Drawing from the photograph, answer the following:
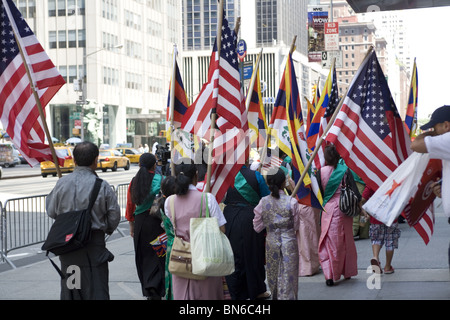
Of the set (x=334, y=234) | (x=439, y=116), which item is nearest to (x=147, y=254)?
(x=334, y=234)

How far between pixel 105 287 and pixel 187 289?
0.73 metres

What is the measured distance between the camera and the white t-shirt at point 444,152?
192 inches

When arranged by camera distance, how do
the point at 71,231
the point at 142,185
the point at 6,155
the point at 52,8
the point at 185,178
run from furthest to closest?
the point at 52,8 < the point at 6,155 < the point at 142,185 < the point at 185,178 < the point at 71,231

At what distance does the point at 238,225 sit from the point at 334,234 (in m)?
1.75

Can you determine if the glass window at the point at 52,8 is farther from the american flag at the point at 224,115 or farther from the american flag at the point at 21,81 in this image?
the american flag at the point at 224,115

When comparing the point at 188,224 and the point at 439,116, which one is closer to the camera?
the point at 439,116

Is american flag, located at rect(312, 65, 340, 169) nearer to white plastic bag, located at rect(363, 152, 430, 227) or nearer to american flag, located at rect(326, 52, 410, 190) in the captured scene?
american flag, located at rect(326, 52, 410, 190)

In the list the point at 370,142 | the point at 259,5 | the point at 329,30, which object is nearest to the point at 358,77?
the point at 370,142

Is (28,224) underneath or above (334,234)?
underneath

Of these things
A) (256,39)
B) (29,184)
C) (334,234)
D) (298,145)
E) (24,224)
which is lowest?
(29,184)

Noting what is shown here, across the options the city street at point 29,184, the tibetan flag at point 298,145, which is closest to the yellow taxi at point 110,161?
the city street at point 29,184

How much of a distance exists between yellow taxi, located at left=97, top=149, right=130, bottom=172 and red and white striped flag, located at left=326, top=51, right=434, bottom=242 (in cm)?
4270

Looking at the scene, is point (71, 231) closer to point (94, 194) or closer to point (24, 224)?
point (94, 194)

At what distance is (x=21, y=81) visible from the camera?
750 cm
